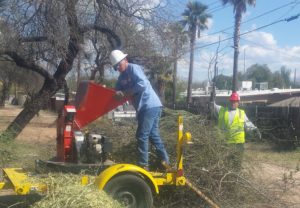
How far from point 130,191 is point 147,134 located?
33.8 inches

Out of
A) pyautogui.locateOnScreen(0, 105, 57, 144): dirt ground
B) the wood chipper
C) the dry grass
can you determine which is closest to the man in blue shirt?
the wood chipper

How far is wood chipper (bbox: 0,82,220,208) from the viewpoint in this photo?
21.7 feet

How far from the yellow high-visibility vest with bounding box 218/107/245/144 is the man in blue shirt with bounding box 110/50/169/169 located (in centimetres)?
160

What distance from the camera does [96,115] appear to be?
7.16 meters

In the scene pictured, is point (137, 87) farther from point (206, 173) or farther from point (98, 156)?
point (206, 173)

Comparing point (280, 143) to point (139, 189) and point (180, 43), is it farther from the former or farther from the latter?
point (139, 189)

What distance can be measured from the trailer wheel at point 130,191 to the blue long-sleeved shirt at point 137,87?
107 centimetres

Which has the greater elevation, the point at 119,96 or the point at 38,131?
the point at 119,96

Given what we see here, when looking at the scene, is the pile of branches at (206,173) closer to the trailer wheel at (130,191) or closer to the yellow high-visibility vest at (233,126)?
the yellow high-visibility vest at (233,126)

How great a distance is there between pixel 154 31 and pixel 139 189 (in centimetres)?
969

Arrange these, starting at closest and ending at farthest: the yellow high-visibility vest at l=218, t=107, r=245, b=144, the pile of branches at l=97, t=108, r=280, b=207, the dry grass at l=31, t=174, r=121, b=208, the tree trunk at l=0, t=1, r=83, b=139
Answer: the dry grass at l=31, t=174, r=121, b=208 < the pile of branches at l=97, t=108, r=280, b=207 < the yellow high-visibility vest at l=218, t=107, r=245, b=144 < the tree trunk at l=0, t=1, r=83, b=139

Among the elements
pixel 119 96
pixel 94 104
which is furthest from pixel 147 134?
pixel 94 104

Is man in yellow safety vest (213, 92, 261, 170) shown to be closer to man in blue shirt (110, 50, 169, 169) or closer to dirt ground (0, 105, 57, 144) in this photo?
man in blue shirt (110, 50, 169, 169)

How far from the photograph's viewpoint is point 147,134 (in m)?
7.14
